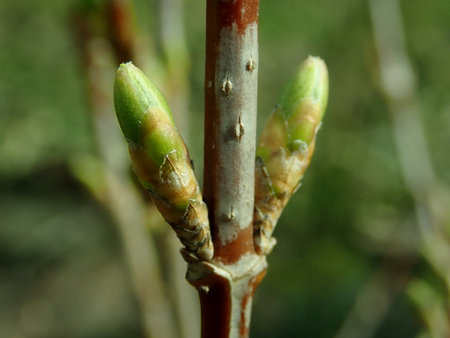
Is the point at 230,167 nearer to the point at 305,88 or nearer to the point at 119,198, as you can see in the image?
the point at 305,88

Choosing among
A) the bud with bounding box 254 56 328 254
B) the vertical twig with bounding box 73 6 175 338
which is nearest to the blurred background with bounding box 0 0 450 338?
the vertical twig with bounding box 73 6 175 338

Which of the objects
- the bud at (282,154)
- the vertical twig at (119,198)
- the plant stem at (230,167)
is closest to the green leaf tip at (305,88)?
the bud at (282,154)

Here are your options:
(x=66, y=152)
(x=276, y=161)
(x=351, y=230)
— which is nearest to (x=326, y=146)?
(x=351, y=230)

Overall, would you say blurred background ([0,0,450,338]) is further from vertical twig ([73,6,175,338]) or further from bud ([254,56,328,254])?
bud ([254,56,328,254])

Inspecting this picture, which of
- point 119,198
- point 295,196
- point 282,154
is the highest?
point 282,154

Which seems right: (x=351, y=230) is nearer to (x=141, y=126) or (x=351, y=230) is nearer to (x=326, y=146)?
(x=326, y=146)

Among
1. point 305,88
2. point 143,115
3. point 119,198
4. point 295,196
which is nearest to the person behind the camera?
point 143,115

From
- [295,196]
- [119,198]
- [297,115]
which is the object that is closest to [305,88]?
[297,115]
